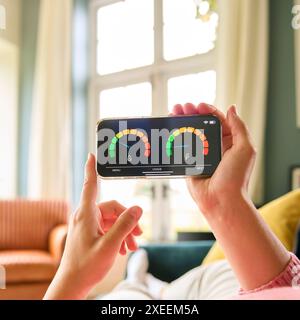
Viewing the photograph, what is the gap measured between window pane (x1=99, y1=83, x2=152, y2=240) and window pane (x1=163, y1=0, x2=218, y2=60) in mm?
51

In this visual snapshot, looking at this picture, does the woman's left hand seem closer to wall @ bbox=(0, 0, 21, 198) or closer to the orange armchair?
the orange armchair

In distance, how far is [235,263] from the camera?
0.34 meters

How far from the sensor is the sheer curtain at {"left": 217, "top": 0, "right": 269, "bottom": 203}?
43 cm

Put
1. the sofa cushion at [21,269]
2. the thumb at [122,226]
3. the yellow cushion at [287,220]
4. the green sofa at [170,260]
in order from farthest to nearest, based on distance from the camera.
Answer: the green sofa at [170,260] < the yellow cushion at [287,220] < the sofa cushion at [21,269] < the thumb at [122,226]

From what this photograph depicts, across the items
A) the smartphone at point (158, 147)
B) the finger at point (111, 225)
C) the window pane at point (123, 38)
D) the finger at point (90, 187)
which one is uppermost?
the window pane at point (123, 38)

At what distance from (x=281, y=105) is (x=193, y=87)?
100mm

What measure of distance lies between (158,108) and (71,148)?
0.57 feet

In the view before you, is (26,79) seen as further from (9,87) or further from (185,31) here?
(185,31)

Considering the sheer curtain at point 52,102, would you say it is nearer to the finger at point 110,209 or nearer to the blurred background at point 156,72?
the blurred background at point 156,72

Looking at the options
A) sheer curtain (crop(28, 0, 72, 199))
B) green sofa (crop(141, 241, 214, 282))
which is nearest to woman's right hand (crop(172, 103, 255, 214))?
sheer curtain (crop(28, 0, 72, 199))

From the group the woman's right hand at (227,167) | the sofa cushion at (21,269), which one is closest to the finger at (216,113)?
the woman's right hand at (227,167)

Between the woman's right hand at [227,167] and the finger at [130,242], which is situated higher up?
the woman's right hand at [227,167]

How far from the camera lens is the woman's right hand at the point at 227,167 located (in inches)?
13.0
